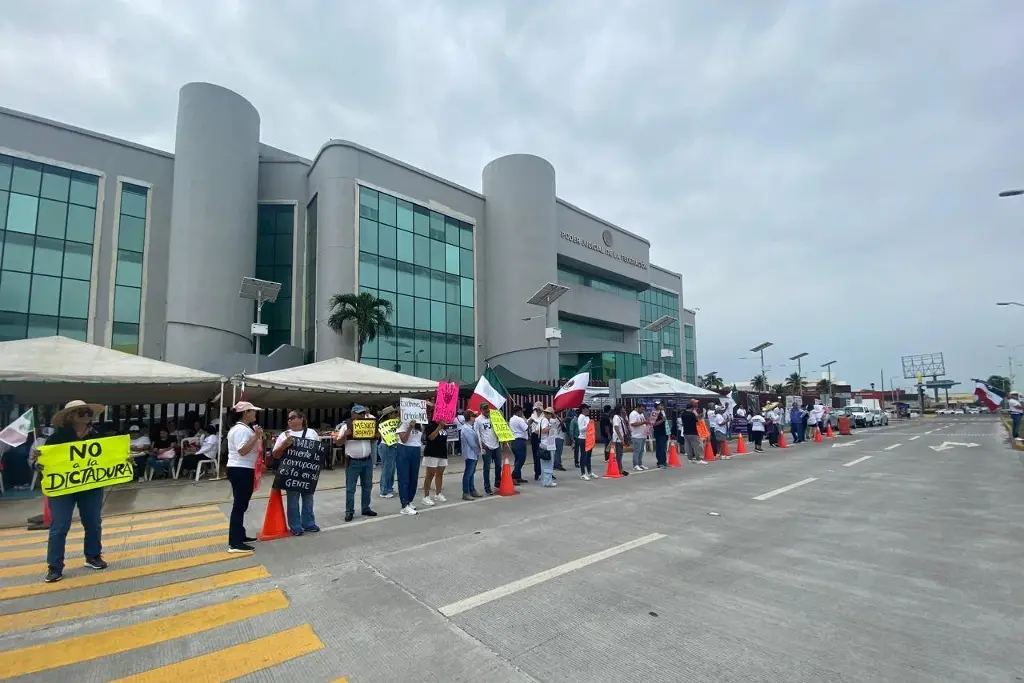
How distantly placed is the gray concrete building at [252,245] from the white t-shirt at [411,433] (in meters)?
21.4

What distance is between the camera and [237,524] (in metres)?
6.48

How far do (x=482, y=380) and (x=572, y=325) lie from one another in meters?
33.1

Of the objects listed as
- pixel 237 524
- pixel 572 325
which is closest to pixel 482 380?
pixel 237 524

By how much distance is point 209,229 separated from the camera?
29703mm

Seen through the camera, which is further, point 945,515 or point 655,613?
point 945,515

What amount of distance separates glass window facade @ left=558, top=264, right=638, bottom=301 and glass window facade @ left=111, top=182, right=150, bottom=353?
91.6 feet

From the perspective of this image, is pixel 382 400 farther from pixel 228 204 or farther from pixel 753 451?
pixel 228 204

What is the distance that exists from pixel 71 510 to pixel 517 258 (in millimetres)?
32647

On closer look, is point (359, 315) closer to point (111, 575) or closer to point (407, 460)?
point (407, 460)

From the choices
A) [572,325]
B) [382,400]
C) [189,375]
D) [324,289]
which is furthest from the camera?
[572,325]

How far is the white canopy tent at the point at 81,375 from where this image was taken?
11.4 m

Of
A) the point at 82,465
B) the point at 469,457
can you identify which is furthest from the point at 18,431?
the point at 469,457

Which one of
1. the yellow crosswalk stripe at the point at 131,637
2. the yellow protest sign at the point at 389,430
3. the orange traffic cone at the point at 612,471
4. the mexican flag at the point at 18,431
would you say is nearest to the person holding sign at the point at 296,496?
the yellow protest sign at the point at 389,430

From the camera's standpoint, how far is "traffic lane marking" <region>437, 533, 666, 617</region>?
4.58 m
